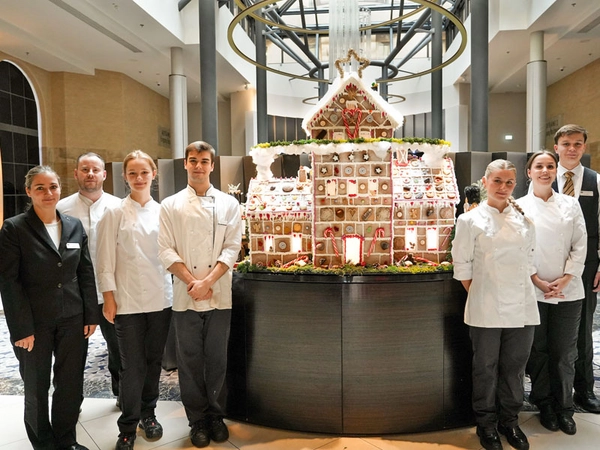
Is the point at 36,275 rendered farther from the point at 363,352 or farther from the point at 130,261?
the point at 363,352

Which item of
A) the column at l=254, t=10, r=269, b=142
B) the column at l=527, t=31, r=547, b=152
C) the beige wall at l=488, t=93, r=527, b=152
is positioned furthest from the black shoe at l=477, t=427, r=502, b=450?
the beige wall at l=488, t=93, r=527, b=152

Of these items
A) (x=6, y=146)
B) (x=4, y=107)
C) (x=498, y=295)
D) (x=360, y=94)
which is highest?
(x=4, y=107)

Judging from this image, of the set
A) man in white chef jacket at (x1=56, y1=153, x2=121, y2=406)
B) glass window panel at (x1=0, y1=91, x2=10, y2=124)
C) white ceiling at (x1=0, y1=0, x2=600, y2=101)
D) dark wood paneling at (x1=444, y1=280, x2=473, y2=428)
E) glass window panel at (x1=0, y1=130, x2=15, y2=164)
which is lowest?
dark wood paneling at (x1=444, y1=280, x2=473, y2=428)

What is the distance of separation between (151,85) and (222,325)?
12.7m

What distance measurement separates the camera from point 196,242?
2.61m

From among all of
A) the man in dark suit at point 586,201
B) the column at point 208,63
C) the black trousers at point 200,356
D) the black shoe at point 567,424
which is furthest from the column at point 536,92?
the black trousers at point 200,356

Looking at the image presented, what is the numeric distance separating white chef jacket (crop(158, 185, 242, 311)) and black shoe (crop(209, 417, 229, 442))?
2.43 ft

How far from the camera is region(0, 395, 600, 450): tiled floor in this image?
105 inches

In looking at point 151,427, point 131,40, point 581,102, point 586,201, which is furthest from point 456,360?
point 581,102

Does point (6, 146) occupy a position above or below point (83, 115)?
below

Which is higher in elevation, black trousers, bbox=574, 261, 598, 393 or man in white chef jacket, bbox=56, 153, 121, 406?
man in white chef jacket, bbox=56, 153, 121, 406

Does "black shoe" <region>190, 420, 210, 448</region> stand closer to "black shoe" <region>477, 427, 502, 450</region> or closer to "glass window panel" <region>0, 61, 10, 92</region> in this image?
"black shoe" <region>477, 427, 502, 450</region>

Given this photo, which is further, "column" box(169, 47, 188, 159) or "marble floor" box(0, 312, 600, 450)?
"column" box(169, 47, 188, 159)

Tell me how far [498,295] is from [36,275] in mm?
2524
